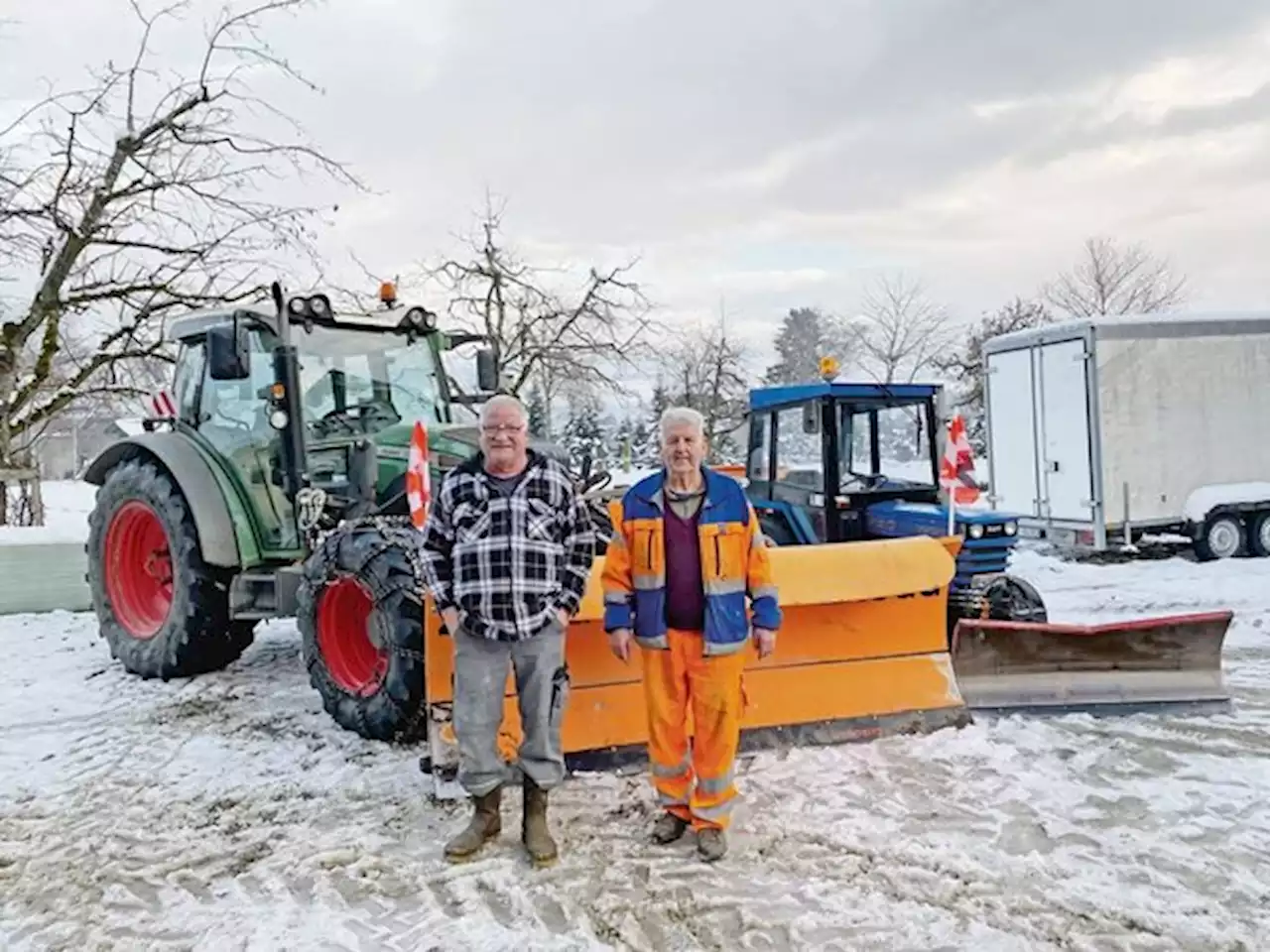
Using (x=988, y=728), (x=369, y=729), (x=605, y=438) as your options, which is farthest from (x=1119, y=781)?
(x=605, y=438)

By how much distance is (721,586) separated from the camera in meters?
3.54

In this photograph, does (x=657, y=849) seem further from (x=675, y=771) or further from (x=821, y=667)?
(x=821, y=667)

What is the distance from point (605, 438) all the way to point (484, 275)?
19834 millimetres

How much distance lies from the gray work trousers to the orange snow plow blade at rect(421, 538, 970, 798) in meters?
0.46

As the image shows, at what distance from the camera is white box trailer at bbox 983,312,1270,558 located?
1104cm

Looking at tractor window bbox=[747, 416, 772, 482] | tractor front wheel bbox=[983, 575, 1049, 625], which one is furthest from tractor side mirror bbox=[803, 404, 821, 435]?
tractor front wheel bbox=[983, 575, 1049, 625]

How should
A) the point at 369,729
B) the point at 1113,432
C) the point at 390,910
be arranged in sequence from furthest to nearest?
the point at 1113,432, the point at 369,729, the point at 390,910

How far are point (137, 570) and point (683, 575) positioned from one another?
4817mm

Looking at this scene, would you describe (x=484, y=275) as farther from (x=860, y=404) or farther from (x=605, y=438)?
(x=605, y=438)

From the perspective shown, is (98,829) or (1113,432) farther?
(1113,432)

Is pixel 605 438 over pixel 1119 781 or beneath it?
over

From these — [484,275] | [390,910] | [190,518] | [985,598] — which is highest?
[484,275]

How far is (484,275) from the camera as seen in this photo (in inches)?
685

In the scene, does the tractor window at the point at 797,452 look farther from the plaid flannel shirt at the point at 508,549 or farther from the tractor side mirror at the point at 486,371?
the plaid flannel shirt at the point at 508,549
